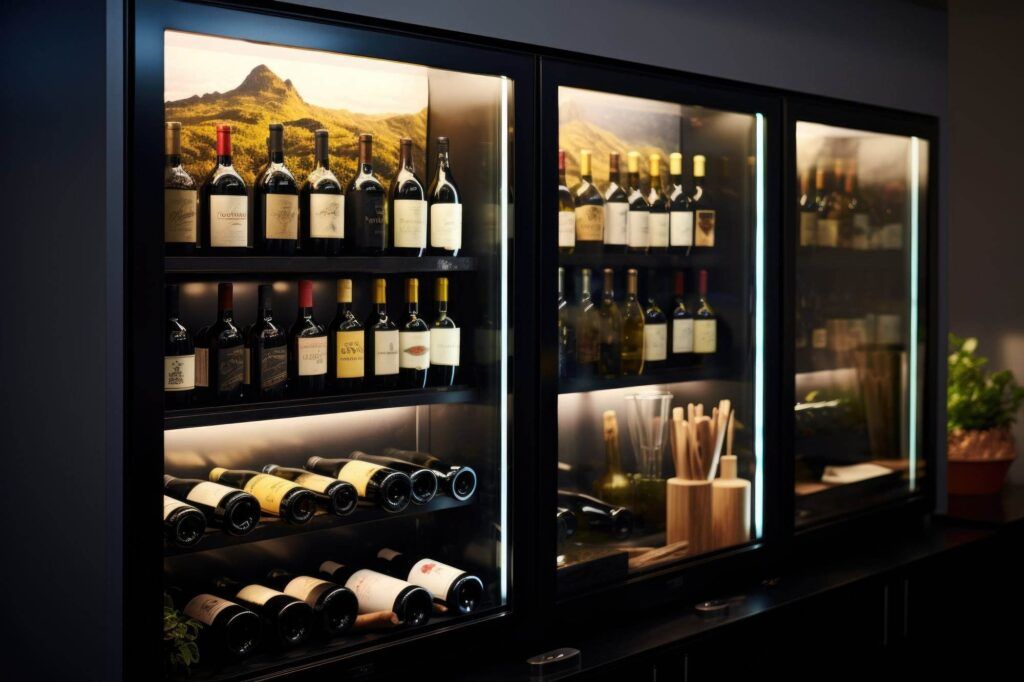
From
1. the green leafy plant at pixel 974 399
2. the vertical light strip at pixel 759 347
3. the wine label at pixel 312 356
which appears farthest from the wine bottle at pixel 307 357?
the green leafy plant at pixel 974 399

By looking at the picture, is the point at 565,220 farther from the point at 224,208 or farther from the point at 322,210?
the point at 224,208

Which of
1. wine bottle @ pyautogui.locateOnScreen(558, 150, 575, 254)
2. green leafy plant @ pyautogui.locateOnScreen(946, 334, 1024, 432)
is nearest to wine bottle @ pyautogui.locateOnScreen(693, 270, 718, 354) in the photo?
wine bottle @ pyautogui.locateOnScreen(558, 150, 575, 254)

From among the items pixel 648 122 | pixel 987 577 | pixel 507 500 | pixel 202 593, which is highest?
pixel 648 122

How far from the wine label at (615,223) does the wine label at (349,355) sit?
857mm

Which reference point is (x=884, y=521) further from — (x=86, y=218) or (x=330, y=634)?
(x=86, y=218)

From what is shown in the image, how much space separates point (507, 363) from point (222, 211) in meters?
0.72

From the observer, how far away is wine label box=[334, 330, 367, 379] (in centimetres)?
234

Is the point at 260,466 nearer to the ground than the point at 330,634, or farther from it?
farther from it

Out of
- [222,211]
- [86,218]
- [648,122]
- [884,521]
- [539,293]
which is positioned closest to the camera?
[86,218]

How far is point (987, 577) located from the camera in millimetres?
3553

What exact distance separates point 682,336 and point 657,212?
37 centimetres

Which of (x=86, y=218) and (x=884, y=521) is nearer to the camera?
(x=86, y=218)

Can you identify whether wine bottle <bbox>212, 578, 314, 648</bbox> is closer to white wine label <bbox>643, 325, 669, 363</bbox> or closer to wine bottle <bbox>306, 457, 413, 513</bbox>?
wine bottle <bbox>306, 457, 413, 513</bbox>

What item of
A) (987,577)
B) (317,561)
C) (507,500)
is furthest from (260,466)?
(987,577)
